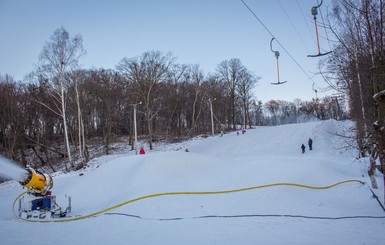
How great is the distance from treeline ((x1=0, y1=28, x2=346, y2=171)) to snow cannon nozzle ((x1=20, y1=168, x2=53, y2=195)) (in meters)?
16.0

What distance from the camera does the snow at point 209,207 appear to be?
7.36 metres

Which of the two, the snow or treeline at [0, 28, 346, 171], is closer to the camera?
the snow

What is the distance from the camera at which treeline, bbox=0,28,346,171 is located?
3026 cm

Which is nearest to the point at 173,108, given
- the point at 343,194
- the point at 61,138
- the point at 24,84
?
the point at 61,138

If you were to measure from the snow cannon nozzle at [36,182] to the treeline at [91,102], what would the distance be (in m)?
16.0

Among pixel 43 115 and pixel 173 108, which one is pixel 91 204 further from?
pixel 173 108

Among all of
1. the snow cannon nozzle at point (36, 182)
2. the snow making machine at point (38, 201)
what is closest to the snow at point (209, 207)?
the snow making machine at point (38, 201)

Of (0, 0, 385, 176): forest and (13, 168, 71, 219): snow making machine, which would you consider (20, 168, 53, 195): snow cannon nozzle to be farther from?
(0, 0, 385, 176): forest

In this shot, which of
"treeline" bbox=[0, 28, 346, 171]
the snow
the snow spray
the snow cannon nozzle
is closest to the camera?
the snow

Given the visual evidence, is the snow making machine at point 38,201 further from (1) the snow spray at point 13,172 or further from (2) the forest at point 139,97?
(2) the forest at point 139,97

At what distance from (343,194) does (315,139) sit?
23104mm

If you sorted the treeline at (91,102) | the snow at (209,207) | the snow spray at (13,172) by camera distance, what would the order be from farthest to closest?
the treeline at (91,102)
the snow spray at (13,172)
the snow at (209,207)

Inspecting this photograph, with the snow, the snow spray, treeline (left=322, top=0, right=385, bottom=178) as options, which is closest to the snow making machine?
the snow spray

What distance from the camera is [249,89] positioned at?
6303 centimetres
